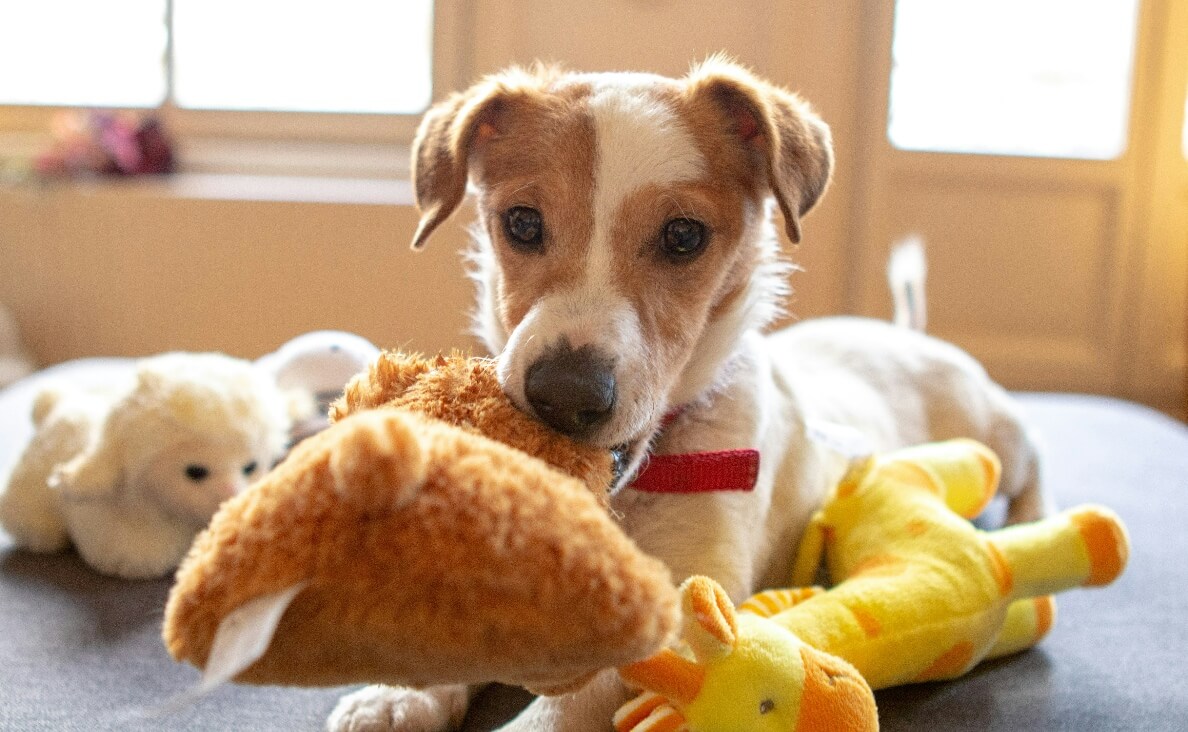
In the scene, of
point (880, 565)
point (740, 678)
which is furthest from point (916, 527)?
point (740, 678)

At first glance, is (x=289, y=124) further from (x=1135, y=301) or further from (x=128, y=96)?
(x=1135, y=301)

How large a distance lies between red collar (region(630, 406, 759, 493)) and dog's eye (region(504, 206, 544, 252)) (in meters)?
0.35

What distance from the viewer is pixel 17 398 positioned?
9.37 ft

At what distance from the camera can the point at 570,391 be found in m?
1.16

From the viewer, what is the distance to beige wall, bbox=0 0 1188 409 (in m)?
3.90

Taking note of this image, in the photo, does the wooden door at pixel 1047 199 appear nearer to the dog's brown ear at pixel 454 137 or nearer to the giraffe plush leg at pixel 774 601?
the dog's brown ear at pixel 454 137

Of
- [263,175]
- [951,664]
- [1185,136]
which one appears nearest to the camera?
[951,664]

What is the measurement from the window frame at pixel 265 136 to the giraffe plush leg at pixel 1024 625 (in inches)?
126

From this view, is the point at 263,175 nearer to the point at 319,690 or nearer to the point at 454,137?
the point at 454,137

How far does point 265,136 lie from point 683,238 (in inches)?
131

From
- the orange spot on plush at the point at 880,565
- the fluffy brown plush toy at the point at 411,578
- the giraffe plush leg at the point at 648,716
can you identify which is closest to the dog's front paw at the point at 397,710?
the giraffe plush leg at the point at 648,716

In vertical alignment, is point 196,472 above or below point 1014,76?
below

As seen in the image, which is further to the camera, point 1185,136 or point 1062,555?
point 1185,136

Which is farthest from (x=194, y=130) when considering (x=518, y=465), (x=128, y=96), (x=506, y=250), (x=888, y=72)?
(x=518, y=465)
